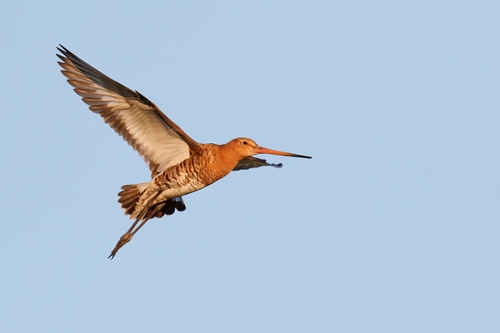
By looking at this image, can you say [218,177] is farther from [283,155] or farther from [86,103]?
[86,103]

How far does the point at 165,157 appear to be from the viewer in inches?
513

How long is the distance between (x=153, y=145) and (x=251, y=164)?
5.71 feet

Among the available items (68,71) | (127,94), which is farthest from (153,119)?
(68,71)

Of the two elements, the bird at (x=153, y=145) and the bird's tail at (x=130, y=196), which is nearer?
the bird at (x=153, y=145)

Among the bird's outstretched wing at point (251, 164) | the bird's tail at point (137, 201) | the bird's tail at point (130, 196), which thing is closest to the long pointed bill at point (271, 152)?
the bird's outstretched wing at point (251, 164)

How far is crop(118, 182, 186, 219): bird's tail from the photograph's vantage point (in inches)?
520

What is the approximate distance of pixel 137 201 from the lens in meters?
13.3

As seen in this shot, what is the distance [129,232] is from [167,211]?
73cm

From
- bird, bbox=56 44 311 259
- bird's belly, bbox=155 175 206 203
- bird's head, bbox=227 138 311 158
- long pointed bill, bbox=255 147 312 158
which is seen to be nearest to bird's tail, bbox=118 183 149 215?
bird, bbox=56 44 311 259

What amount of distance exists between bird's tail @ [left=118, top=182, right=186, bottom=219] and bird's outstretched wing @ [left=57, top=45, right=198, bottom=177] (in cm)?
34

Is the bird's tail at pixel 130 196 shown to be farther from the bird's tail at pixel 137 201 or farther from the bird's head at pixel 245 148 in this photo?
the bird's head at pixel 245 148

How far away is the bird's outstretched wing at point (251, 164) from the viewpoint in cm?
1359

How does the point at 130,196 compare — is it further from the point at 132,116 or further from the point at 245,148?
the point at 245,148

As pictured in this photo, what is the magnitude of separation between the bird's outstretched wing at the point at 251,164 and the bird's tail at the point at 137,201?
116 centimetres
